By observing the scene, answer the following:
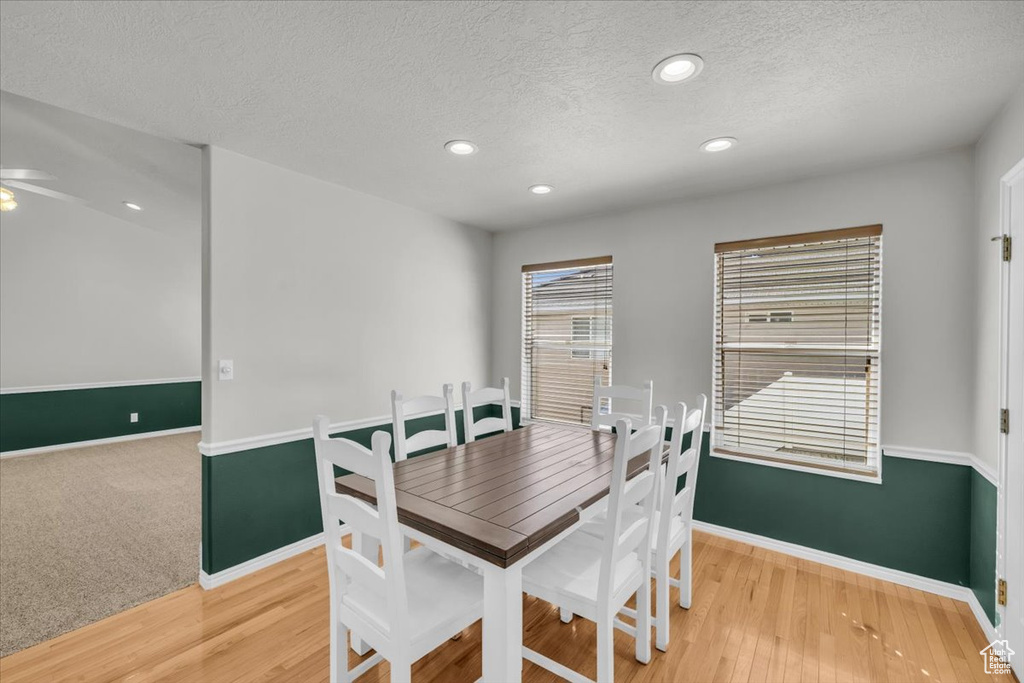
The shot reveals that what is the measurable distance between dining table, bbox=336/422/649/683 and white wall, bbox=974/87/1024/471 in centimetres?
169

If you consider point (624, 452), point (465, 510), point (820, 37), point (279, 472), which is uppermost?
point (820, 37)

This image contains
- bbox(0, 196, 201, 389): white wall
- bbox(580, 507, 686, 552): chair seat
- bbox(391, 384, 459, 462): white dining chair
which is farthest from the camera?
bbox(0, 196, 201, 389): white wall

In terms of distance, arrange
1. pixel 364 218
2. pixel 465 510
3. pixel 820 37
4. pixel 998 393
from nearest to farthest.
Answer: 1. pixel 820 37
2. pixel 465 510
3. pixel 998 393
4. pixel 364 218

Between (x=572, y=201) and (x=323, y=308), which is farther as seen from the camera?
(x=572, y=201)

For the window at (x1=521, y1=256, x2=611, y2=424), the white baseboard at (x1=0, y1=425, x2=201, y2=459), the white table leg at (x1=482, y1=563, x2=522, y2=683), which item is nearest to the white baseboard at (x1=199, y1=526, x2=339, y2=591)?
the white table leg at (x1=482, y1=563, x2=522, y2=683)

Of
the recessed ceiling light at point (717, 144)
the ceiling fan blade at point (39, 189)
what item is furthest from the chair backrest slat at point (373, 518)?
the ceiling fan blade at point (39, 189)

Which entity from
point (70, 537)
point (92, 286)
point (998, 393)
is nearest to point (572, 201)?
point (998, 393)

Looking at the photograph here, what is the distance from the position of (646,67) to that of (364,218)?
229cm

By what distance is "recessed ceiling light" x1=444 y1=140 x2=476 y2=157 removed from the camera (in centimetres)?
234

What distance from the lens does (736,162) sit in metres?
2.55

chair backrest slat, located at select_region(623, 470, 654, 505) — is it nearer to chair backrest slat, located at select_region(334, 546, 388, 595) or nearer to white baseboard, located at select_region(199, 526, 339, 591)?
chair backrest slat, located at select_region(334, 546, 388, 595)

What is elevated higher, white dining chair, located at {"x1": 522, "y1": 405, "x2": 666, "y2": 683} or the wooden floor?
white dining chair, located at {"x1": 522, "y1": 405, "x2": 666, "y2": 683}

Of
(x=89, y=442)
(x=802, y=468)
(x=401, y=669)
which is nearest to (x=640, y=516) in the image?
(x=401, y=669)

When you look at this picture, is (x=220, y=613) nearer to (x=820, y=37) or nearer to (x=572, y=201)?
(x=572, y=201)
